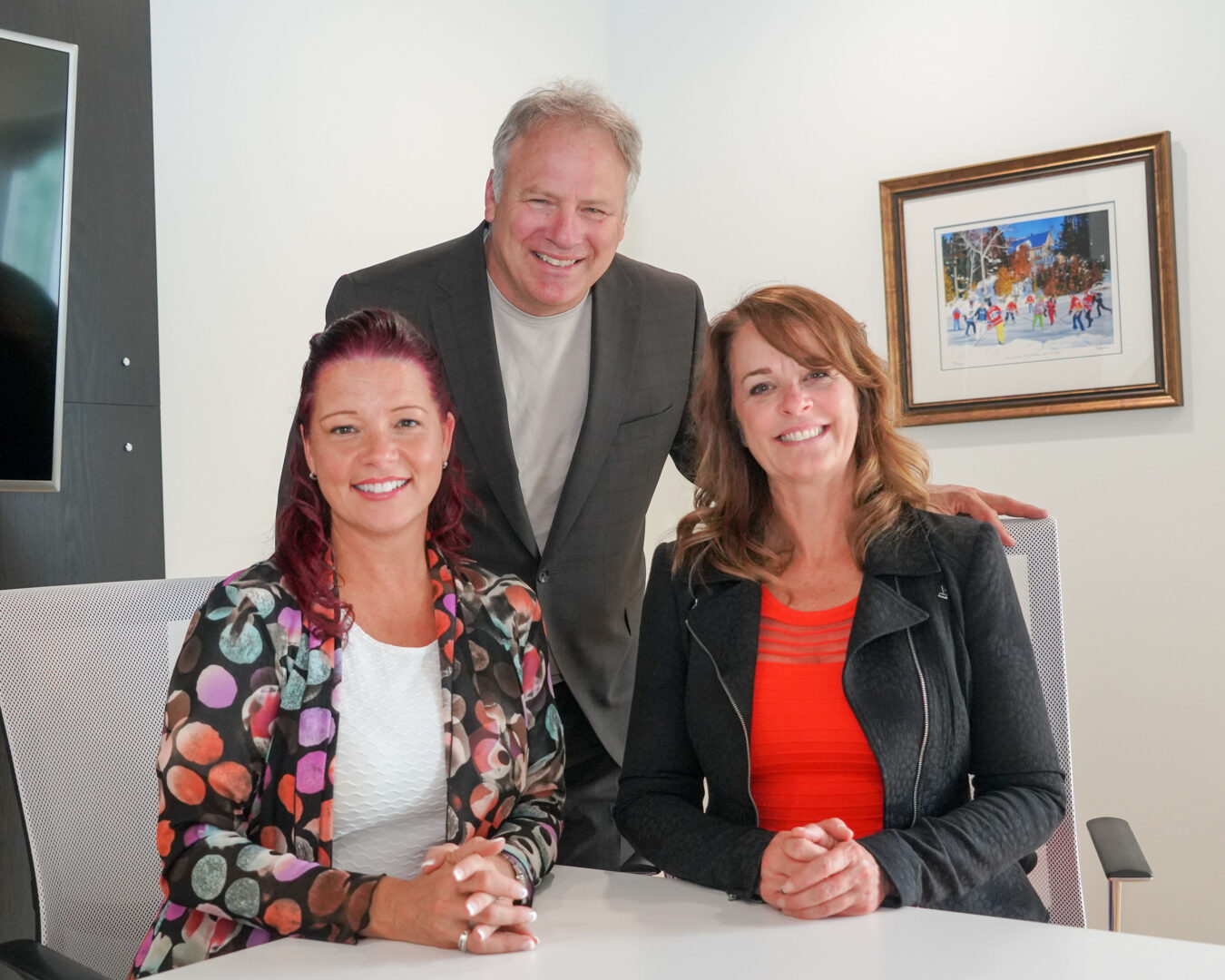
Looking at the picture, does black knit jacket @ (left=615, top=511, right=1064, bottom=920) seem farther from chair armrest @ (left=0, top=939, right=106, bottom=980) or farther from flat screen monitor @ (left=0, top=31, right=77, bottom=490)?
flat screen monitor @ (left=0, top=31, right=77, bottom=490)

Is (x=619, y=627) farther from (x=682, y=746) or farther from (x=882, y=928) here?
(x=882, y=928)

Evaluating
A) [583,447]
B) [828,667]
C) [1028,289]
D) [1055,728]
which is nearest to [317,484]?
[583,447]

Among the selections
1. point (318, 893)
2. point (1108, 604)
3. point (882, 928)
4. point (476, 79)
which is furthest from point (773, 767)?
point (476, 79)

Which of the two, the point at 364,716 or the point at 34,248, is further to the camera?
the point at 34,248

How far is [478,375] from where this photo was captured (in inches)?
84.7

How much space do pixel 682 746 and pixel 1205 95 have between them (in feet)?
8.42

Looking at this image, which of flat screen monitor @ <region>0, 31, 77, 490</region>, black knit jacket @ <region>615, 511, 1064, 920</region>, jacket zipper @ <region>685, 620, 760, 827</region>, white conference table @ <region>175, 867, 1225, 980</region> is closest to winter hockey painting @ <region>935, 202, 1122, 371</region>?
black knit jacket @ <region>615, 511, 1064, 920</region>

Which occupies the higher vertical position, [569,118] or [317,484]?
[569,118]

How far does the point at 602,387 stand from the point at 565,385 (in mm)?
78

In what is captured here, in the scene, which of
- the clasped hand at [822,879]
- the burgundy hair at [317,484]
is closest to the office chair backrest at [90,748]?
A: the burgundy hair at [317,484]

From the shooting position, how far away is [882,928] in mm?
1228

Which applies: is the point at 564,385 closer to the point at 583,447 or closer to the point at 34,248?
the point at 583,447

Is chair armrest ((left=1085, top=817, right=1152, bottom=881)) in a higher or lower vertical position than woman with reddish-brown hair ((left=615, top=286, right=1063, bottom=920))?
lower

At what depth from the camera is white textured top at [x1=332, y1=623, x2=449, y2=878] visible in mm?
1490
